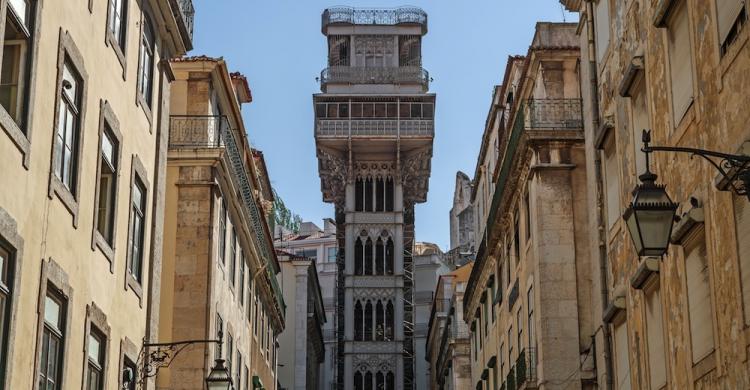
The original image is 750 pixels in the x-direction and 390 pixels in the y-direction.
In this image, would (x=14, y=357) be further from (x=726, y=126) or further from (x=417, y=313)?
(x=417, y=313)

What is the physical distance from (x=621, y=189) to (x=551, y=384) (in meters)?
8.64

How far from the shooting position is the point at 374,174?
3457 inches

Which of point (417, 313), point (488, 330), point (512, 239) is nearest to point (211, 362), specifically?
point (512, 239)

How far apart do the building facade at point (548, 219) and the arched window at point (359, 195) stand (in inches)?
2062

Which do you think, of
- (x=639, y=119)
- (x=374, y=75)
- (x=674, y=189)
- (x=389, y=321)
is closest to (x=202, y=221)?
(x=639, y=119)

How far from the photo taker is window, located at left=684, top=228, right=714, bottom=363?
15594 millimetres

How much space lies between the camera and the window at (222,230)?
31.1 meters

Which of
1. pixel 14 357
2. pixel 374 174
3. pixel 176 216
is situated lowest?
pixel 14 357

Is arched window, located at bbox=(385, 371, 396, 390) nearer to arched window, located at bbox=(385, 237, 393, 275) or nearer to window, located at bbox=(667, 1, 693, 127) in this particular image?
arched window, located at bbox=(385, 237, 393, 275)

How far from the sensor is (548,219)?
29859mm

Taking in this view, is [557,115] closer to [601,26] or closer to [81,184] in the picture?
[601,26]

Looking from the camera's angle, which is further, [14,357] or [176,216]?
[176,216]

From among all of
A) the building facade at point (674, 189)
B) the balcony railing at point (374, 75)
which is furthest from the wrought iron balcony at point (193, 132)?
the balcony railing at point (374, 75)

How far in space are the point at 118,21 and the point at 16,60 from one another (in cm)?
546
